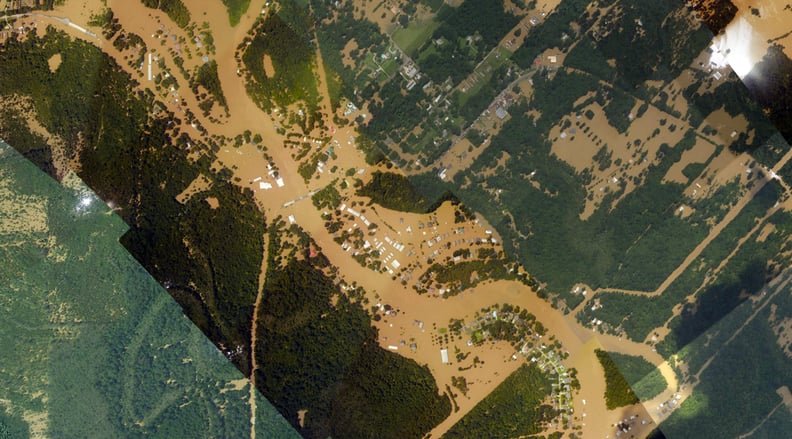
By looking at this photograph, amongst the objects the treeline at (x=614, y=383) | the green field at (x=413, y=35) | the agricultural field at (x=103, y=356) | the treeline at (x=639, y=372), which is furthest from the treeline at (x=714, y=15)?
the agricultural field at (x=103, y=356)

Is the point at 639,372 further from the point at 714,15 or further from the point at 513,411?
the point at 714,15

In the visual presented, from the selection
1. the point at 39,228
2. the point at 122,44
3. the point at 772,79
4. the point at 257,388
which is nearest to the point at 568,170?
the point at 772,79

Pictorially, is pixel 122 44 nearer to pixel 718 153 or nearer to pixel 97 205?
pixel 97 205

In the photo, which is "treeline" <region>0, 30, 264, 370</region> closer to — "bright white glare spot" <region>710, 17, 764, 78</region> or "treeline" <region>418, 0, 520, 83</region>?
"treeline" <region>418, 0, 520, 83</region>

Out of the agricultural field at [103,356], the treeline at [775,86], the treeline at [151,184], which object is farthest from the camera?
the treeline at [775,86]

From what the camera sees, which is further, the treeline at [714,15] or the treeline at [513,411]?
the treeline at [714,15]

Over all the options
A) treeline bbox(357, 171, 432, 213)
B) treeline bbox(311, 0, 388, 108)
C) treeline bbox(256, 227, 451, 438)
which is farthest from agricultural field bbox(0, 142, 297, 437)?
treeline bbox(311, 0, 388, 108)

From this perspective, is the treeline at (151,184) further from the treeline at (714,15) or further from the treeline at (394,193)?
the treeline at (714,15)

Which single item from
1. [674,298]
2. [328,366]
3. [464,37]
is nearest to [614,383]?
[674,298]
